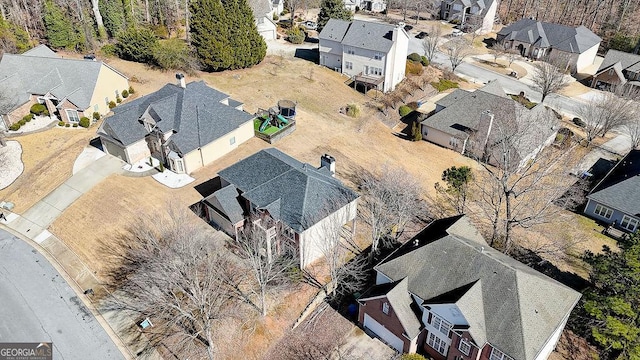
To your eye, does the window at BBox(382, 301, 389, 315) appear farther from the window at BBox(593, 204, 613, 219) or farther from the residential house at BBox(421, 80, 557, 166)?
the window at BBox(593, 204, 613, 219)

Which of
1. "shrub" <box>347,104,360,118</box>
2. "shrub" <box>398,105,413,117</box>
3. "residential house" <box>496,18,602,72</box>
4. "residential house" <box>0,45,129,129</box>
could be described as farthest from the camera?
"residential house" <box>496,18,602,72</box>

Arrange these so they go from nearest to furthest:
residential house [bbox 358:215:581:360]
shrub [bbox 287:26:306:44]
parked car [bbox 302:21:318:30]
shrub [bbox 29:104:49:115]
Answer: residential house [bbox 358:215:581:360] → shrub [bbox 29:104:49:115] → shrub [bbox 287:26:306:44] → parked car [bbox 302:21:318:30]

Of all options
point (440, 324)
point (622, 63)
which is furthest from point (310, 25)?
point (440, 324)

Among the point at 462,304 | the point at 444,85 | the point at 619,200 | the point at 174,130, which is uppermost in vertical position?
the point at 174,130

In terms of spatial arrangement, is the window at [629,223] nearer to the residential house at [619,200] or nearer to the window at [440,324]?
the residential house at [619,200]

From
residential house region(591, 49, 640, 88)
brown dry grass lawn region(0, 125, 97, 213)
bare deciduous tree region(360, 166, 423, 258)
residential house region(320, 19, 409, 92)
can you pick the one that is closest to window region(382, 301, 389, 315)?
bare deciduous tree region(360, 166, 423, 258)

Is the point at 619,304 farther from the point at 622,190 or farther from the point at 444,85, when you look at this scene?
the point at 444,85

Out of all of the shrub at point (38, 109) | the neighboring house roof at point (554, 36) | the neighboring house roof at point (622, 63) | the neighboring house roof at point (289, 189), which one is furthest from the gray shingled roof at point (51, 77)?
the neighboring house roof at point (622, 63)
